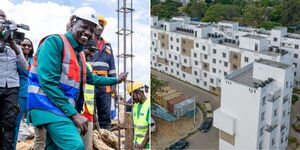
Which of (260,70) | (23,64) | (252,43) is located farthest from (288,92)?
(23,64)

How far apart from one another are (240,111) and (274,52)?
33cm

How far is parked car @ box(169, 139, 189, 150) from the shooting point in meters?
1.67

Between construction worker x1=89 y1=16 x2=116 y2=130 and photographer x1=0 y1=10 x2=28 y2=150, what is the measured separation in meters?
0.47

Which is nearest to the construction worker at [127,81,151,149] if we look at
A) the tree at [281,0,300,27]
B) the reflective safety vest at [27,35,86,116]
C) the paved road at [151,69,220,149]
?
the paved road at [151,69,220,149]

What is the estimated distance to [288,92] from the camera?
1346mm

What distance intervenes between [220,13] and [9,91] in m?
1.14

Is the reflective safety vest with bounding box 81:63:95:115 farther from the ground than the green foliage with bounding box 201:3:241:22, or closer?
closer

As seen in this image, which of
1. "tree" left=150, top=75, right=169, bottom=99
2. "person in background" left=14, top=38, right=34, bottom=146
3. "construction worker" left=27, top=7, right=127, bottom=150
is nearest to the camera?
"construction worker" left=27, top=7, right=127, bottom=150

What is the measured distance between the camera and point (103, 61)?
1676mm

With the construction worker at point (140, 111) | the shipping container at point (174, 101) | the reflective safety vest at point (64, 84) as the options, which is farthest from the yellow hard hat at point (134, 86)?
the reflective safety vest at point (64, 84)

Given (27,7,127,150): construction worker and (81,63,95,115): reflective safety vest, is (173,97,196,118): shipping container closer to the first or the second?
(81,63,95,115): reflective safety vest

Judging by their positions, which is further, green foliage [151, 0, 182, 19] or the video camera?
green foliage [151, 0, 182, 19]

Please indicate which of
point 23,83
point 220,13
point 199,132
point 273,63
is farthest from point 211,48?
point 23,83

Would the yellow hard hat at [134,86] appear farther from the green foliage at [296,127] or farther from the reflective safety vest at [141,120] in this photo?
the green foliage at [296,127]
